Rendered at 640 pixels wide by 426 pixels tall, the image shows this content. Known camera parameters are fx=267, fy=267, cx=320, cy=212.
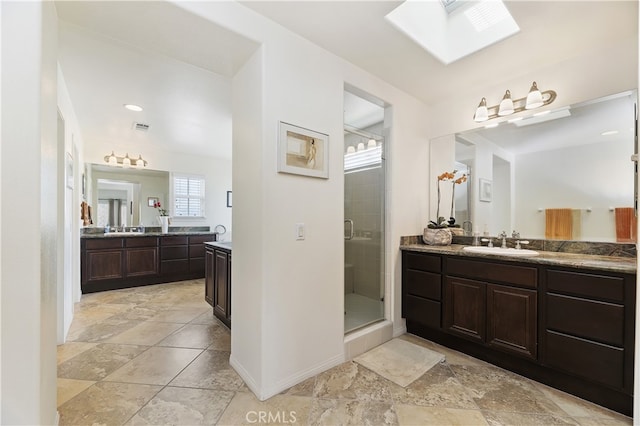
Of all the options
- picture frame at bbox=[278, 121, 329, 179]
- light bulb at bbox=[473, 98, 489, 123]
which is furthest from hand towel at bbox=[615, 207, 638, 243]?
picture frame at bbox=[278, 121, 329, 179]

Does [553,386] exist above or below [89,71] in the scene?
below

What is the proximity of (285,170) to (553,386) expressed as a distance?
2372mm

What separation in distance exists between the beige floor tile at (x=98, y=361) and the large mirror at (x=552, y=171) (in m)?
3.37

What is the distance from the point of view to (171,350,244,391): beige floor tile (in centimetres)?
186

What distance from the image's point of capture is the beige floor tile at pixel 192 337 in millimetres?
2465

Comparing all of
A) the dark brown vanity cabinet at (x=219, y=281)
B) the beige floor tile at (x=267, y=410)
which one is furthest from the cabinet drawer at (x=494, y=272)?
the dark brown vanity cabinet at (x=219, y=281)

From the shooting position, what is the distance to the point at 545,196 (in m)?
2.35

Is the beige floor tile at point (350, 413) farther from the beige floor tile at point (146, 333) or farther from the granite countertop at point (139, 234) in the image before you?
the granite countertop at point (139, 234)

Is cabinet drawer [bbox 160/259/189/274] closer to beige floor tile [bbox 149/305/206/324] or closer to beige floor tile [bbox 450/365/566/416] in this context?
beige floor tile [bbox 149/305/206/324]

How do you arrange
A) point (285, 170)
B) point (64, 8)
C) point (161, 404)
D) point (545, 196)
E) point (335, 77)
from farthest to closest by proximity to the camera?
1. point (545, 196)
2. point (335, 77)
3. point (285, 170)
4. point (161, 404)
5. point (64, 8)

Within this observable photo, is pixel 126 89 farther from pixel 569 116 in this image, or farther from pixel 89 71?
pixel 569 116

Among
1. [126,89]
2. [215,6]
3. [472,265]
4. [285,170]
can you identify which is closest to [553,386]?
[472,265]

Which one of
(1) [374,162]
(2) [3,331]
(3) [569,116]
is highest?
(3) [569,116]

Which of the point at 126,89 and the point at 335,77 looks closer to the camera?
Result: the point at 335,77
